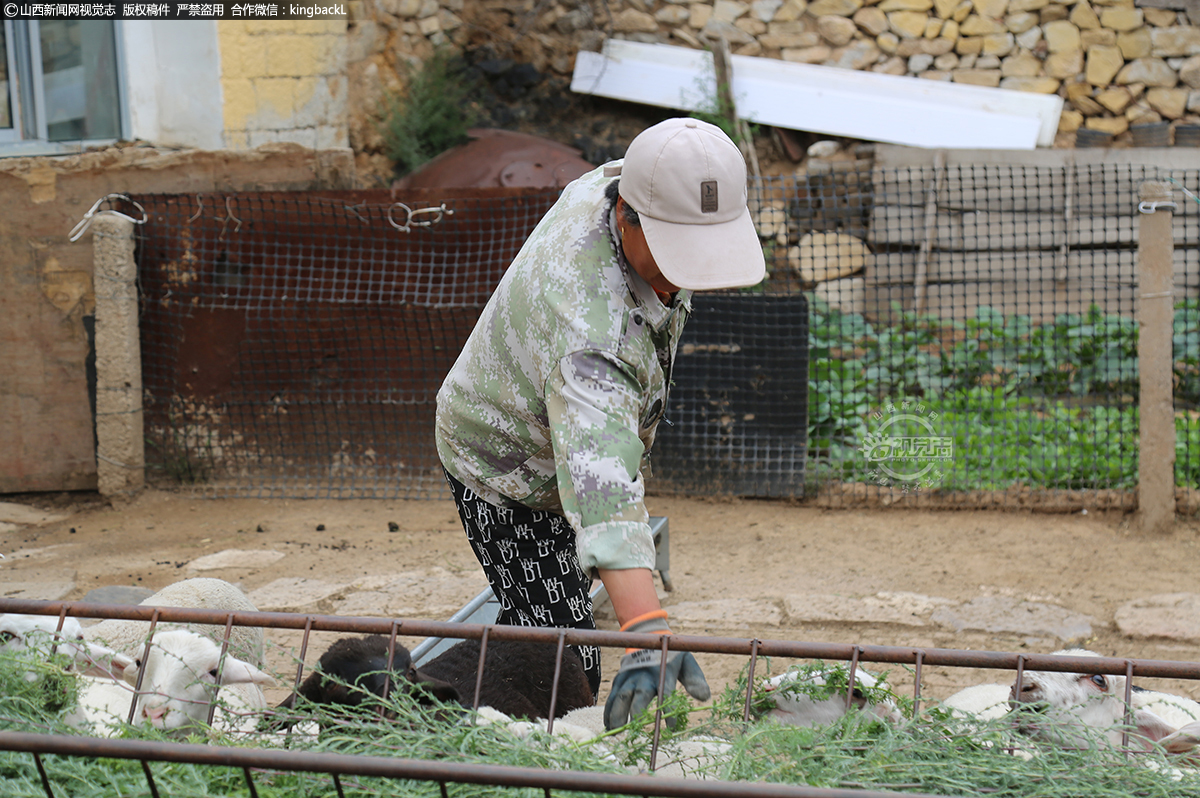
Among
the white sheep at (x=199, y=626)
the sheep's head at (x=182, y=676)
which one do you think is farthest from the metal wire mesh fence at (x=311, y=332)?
the sheep's head at (x=182, y=676)

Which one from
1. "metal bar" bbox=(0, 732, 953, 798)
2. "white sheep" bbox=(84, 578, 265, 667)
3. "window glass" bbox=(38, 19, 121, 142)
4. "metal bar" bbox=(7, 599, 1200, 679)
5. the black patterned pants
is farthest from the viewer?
"window glass" bbox=(38, 19, 121, 142)

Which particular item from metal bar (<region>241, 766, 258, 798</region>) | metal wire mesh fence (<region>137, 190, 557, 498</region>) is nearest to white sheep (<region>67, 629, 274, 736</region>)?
metal bar (<region>241, 766, 258, 798</region>)

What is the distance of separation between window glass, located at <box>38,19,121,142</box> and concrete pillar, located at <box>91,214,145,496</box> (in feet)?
4.47

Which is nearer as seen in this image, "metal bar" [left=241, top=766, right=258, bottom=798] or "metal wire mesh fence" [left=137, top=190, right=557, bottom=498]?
"metal bar" [left=241, top=766, right=258, bottom=798]

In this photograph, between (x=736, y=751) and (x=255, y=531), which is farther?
(x=255, y=531)

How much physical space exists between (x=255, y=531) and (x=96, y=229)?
201 centimetres

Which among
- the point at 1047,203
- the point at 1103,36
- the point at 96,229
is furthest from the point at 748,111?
the point at 96,229

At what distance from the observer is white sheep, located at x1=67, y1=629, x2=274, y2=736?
7.10 ft

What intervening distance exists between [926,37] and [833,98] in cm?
114

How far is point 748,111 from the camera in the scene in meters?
9.68

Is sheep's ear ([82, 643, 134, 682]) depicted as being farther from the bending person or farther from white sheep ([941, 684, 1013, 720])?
white sheep ([941, 684, 1013, 720])

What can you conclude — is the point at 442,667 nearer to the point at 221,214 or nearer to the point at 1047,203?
the point at 221,214

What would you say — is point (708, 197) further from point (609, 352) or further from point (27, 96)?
point (27, 96)

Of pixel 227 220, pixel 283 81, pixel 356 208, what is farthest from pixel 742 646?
pixel 283 81
